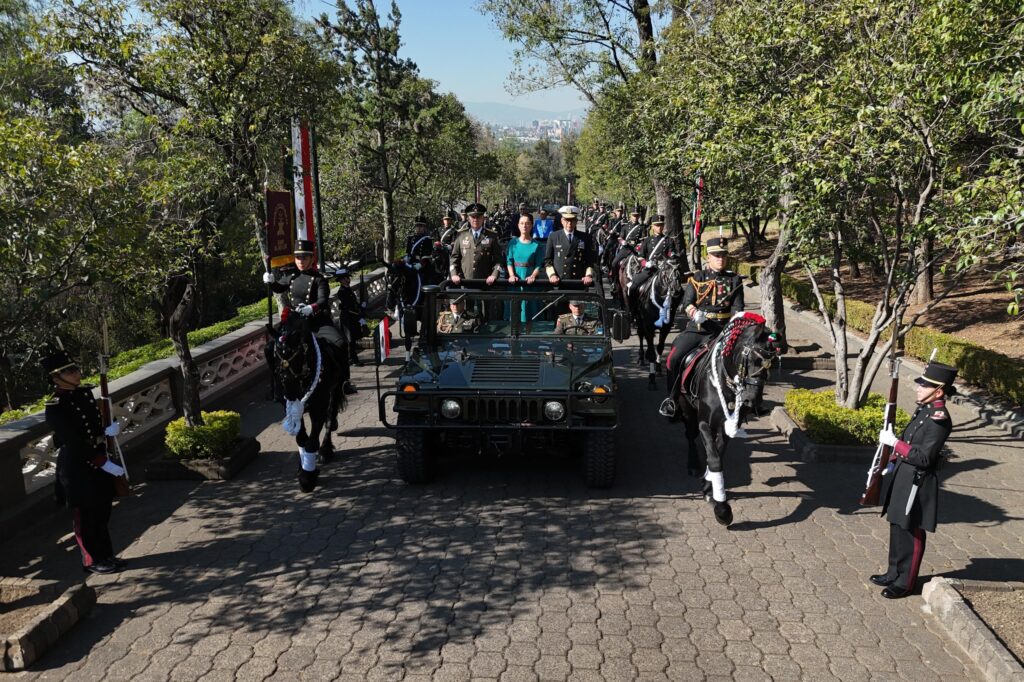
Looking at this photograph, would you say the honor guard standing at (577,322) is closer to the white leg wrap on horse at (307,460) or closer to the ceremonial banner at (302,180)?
the white leg wrap on horse at (307,460)

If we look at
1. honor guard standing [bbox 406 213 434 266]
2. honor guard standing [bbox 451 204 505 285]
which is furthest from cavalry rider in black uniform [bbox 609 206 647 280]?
honor guard standing [bbox 406 213 434 266]

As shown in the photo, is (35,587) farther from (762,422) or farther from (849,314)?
(849,314)

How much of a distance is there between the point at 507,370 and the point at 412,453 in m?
1.41

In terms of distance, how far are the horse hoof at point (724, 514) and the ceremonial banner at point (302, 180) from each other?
21.4 feet

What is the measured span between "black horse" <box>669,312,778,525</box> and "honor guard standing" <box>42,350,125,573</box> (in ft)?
18.8

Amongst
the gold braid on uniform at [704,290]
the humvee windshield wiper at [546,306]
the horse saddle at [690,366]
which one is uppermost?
the gold braid on uniform at [704,290]

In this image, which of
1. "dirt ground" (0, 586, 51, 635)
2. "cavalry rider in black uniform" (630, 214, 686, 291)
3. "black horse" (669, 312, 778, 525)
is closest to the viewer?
"dirt ground" (0, 586, 51, 635)

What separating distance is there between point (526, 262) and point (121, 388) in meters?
6.27

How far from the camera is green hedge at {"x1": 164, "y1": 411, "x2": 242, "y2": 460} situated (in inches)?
337

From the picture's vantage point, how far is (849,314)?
18.1 m

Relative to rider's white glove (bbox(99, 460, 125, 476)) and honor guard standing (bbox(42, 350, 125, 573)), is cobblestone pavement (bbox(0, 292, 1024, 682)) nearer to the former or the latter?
honor guard standing (bbox(42, 350, 125, 573))

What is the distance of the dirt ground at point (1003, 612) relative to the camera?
5215 mm

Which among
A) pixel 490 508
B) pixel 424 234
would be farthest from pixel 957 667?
pixel 424 234

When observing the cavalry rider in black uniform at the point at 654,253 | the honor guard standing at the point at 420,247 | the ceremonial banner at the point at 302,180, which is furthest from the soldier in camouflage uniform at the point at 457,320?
the honor guard standing at the point at 420,247
